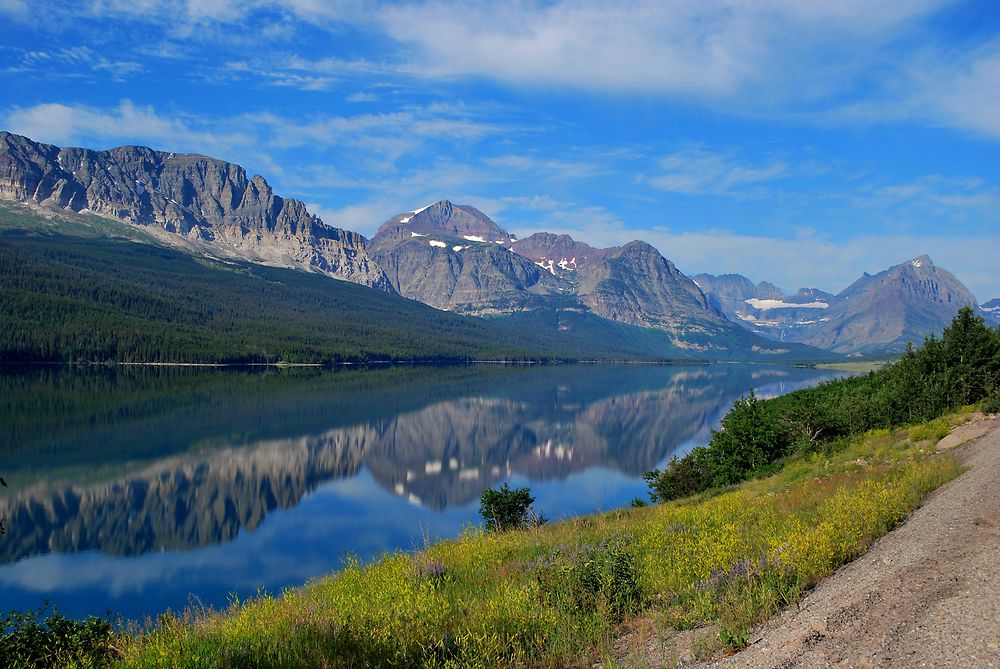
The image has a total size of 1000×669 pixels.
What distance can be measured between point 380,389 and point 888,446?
139984mm

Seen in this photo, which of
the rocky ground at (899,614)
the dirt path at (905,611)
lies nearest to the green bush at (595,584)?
the rocky ground at (899,614)

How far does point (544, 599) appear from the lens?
13.1 m

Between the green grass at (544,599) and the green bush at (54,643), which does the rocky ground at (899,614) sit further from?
the green bush at (54,643)

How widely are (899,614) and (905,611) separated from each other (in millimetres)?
135

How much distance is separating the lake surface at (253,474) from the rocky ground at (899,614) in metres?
12.1

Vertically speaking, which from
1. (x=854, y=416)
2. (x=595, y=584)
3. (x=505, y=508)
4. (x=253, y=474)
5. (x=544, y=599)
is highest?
(x=854, y=416)

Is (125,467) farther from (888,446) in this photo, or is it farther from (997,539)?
(997,539)

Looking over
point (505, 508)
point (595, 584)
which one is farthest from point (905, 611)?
point (505, 508)

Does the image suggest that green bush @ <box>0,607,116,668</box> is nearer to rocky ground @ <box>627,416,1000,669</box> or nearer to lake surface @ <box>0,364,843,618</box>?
lake surface @ <box>0,364,843,618</box>

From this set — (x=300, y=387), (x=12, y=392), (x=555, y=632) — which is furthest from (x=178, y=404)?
(x=555, y=632)

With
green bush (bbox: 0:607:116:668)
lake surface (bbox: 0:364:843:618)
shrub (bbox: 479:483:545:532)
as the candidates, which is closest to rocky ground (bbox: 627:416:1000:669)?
green bush (bbox: 0:607:116:668)

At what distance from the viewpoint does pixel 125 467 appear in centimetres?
6544

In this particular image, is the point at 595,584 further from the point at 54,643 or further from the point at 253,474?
the point at 253,474

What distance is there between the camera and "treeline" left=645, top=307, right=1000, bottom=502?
138 ft
